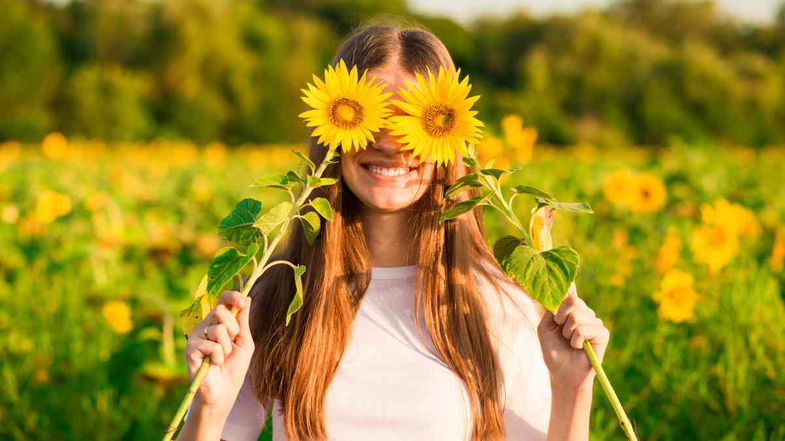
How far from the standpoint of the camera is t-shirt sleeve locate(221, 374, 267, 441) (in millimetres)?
1443

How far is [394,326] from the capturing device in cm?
142

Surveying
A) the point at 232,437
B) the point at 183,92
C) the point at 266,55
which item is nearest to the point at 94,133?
the point at 183,92

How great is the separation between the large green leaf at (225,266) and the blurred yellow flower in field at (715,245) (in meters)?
1.68

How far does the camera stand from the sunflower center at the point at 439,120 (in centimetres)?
111

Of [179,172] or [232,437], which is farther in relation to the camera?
[179,172]

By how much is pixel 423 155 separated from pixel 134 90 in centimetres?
1676

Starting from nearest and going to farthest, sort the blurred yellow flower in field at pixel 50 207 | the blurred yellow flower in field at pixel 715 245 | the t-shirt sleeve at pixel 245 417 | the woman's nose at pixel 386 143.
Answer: the woman's nose at pixel 386 143, the t-shirt sleeve at pixel 245 417, the blurred yellow flower in field at pixel 715 245, the blurred yellow flower in field at pixel 50 207

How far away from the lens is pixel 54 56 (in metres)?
19.5

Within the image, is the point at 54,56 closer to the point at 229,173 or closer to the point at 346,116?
the point at 229,173

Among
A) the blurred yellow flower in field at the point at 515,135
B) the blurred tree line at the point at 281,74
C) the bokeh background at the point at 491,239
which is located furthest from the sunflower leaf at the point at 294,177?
the blurred tree line at the point at 281,74

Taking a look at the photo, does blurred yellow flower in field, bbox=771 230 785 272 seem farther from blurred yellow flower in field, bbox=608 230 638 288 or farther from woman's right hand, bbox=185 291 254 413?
woman's right hand, bbox=185 291 254 413

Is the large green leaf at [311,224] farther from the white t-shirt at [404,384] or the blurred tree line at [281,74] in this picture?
the blurred tree line at [281,74]

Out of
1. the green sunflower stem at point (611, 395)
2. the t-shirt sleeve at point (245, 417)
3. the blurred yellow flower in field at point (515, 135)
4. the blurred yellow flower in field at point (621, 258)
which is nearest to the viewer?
the green sunflower stem at point (611, 395)

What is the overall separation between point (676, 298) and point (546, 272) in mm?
1370
